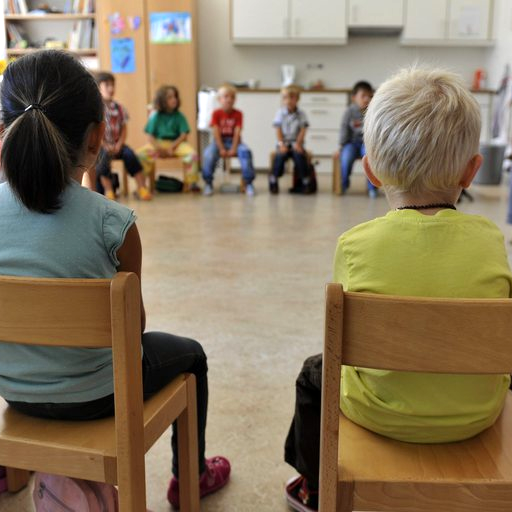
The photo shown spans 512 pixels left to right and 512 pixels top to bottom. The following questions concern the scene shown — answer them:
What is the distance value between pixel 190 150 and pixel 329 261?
8.87 feet

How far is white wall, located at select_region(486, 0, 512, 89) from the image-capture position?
22.1 feet

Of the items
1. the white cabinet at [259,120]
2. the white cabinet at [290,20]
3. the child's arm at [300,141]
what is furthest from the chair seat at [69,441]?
the white cabinet at [290,20]

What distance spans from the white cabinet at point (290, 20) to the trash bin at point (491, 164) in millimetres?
2074

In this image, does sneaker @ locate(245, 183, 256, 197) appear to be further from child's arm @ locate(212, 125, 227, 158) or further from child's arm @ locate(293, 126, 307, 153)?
child's arm @ locate(293, 126, 307, 153)

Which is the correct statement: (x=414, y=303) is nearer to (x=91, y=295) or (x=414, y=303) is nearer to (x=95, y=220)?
(x=91, y=295)

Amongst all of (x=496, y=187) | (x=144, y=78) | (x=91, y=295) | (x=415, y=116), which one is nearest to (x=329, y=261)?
(x=415, y=116)

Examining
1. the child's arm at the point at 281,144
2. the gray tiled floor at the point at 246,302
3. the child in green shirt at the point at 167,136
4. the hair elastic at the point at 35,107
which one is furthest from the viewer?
the child's arm at the point at 281,144

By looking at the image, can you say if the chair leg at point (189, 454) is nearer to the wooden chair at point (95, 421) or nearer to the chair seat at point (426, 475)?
the wooden chair at point (95, 421)

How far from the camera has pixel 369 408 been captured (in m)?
1.00

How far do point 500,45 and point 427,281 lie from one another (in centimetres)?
681

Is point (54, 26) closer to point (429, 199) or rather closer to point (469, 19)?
point (469, 19)

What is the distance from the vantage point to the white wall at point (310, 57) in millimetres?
7410

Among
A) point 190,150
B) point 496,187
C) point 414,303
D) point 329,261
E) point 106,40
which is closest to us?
point 414,303

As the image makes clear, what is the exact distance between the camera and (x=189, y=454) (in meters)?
1.24
